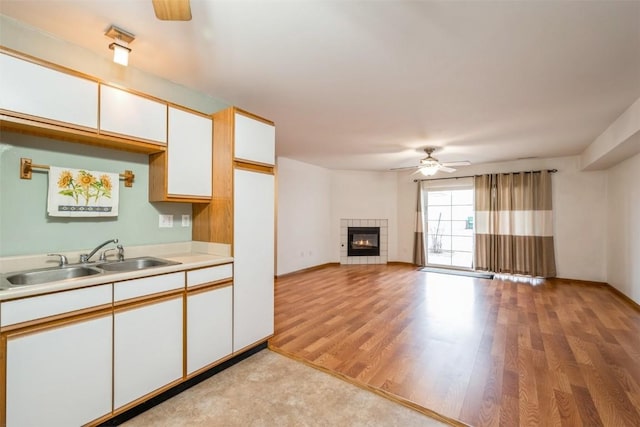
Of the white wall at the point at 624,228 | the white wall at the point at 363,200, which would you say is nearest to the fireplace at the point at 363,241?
the white wall at the point at 363,200

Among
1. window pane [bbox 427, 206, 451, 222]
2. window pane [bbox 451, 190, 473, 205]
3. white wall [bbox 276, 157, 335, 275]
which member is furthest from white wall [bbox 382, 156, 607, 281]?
white wall [bbox 276, 157, 335, 275]

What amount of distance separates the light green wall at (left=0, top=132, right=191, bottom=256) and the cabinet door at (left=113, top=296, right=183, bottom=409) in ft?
2.28

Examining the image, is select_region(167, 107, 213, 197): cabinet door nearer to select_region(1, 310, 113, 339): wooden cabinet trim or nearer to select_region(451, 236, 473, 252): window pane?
select_region(1, 310, 113, 339): wooden cabinet trim

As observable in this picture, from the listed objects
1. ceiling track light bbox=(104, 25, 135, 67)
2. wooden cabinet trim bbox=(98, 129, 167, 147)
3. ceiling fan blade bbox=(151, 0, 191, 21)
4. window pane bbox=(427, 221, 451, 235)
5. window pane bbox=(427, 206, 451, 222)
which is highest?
ceiling track light bbox=(104, 25, 135, 67)

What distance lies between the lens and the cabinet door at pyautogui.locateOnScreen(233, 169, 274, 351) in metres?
2.51

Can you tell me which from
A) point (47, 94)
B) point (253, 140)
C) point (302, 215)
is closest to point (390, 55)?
point (253, 140)

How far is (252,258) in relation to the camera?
2643 millimetres

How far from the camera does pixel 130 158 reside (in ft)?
7.63

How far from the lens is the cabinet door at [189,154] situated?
2312 millimetres

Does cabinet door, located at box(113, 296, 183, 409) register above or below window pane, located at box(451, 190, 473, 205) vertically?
below

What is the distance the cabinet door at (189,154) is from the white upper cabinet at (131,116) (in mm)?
89

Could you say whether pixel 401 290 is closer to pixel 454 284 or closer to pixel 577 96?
pixel 454 284

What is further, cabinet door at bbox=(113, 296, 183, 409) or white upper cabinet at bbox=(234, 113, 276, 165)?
white upper cabinet at bbox=(234, 113, 276, 165)

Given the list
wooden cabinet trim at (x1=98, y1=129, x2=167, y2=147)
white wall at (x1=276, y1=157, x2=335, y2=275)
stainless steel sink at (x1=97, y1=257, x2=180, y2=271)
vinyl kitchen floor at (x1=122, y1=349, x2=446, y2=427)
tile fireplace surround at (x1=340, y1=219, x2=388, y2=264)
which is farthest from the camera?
tile fireplace surround at (x1=340, y1=219, x2=388, y2=264)
